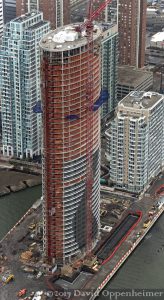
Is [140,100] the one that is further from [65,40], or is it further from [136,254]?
[65,40]

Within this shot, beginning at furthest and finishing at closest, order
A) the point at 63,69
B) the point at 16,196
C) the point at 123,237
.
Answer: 1. the point at 16,196
2. the point at 123,237
3. the point at 63,69

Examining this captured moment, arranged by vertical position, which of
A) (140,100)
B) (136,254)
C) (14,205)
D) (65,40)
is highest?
(65,40)

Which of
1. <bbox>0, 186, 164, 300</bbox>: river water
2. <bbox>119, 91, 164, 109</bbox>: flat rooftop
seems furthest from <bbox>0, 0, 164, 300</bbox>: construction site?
<bbox>119, 91, 164, 109</bbox>: flat rooftop

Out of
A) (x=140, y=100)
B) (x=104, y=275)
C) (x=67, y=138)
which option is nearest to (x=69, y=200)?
(x=67, y=138)

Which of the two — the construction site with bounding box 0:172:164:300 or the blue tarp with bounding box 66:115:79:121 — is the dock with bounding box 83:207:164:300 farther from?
the blue tarp with bounding box 66:115:79:121

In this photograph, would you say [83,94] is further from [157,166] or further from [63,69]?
[157,166]

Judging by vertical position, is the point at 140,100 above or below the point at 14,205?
above

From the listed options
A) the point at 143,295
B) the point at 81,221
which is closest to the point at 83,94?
the point at 81,221
